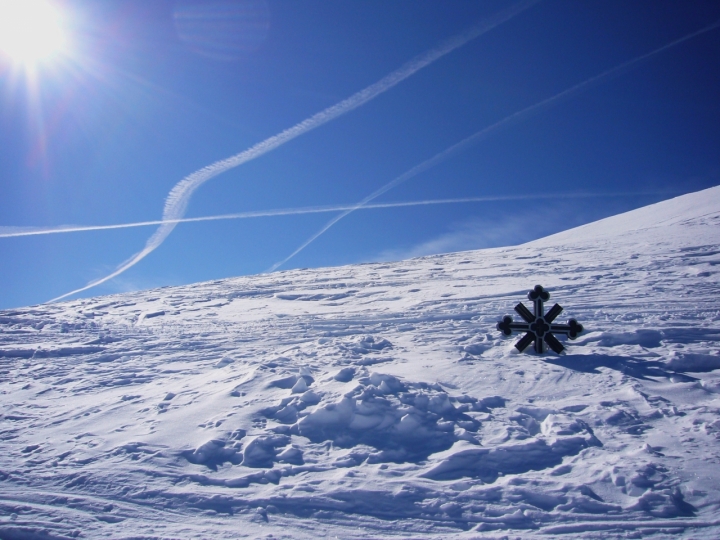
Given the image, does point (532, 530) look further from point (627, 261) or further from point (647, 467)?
point (627, 261)

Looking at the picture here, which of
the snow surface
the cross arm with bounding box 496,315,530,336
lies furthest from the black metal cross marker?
the snow surface

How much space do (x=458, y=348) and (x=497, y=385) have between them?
198cm

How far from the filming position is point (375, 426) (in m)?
6.46

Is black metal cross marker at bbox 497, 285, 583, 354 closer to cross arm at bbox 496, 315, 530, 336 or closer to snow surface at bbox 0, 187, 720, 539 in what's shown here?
cross arm at bbox 496, 315, 530, 336

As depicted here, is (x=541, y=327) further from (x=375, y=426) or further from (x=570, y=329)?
(x=375, y=426)

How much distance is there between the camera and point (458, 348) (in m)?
9.54

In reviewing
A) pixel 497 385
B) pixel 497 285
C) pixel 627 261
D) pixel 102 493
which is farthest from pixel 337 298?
pixel 102 493

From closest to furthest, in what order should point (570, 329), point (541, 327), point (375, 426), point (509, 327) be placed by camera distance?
point (375, 426)
point (570, 329)
point (541, 327)
point (509, 327)

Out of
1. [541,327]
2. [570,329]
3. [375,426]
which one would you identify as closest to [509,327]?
[541,327]

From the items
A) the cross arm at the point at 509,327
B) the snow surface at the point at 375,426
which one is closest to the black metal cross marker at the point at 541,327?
the cross arm at the point at 509,327

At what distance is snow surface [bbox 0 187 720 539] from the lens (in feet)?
15.3

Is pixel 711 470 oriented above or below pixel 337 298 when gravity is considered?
below

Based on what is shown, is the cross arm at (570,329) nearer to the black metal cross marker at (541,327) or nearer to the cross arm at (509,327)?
the black metal cross marker at (541,327)

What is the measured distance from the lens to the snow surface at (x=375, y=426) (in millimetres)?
4676
